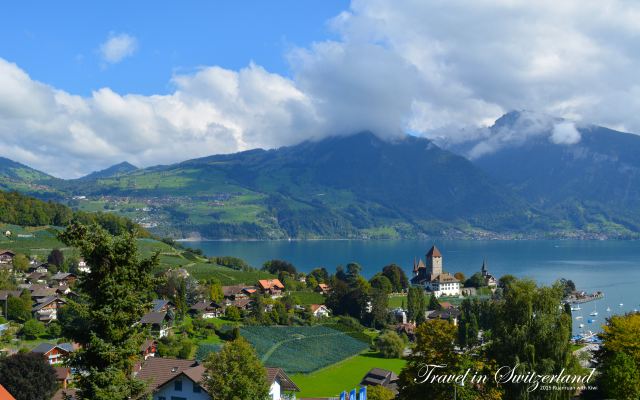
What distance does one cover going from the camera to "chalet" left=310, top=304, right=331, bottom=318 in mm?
78688

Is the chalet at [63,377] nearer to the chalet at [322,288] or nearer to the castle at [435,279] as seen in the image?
the chalet at [322,288]

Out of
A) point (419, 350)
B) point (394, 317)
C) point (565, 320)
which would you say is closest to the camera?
point (419, 350)

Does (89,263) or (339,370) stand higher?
(89,263)

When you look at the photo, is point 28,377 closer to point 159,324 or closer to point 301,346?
point 159,324

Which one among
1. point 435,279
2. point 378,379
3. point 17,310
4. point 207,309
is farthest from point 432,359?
point 435,279

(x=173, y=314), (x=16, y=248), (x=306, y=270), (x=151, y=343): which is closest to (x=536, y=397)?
(x=151, y=343)

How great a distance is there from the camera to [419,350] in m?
21.5

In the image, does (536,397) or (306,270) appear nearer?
(536,397)

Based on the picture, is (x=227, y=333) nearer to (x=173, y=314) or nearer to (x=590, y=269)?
(x=173, y=314)

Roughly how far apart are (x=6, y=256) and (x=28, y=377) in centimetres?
6099

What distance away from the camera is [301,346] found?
61.1 m

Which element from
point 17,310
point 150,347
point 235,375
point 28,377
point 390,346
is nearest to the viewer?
point 235,375

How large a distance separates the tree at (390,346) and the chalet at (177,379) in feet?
91.8

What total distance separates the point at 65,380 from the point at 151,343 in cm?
1207
